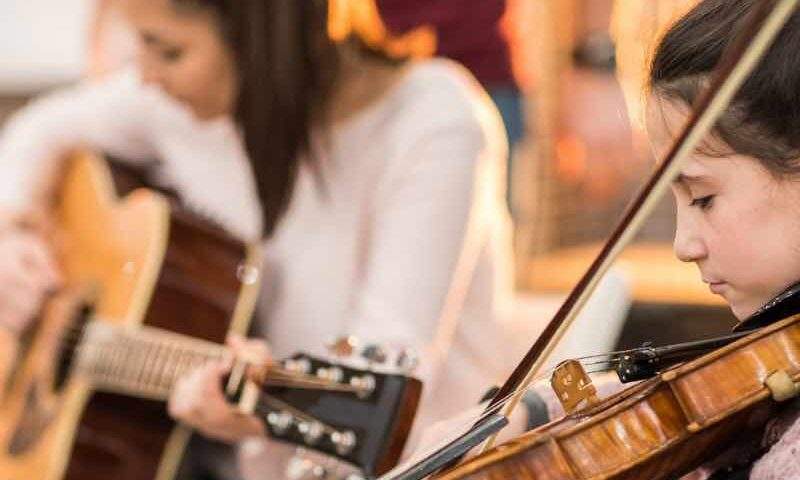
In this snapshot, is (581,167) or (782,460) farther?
(581,167)

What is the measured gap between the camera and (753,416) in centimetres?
70

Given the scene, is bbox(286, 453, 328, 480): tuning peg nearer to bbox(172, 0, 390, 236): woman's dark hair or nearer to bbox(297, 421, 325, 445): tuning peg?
bbox(297, 421, 325, 445): tuning peg

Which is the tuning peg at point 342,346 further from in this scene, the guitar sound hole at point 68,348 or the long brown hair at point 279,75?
the guitar sound hole at point 68,348

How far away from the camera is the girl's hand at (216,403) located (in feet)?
3.75

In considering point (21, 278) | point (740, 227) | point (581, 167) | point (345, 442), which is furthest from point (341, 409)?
point (581, 167)

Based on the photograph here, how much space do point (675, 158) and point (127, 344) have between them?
2.62 ft

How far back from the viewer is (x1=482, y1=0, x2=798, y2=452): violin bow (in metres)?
0.59

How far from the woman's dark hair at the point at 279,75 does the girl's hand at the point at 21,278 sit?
0.35m

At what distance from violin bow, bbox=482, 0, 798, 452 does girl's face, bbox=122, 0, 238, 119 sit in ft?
2.15

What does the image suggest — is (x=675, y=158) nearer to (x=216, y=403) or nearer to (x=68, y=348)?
(x=216, y=403)

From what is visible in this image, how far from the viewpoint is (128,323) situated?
132 centimetres

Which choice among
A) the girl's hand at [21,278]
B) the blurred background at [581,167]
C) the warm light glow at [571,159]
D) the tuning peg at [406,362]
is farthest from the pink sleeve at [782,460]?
the warm light glow at [571,159]

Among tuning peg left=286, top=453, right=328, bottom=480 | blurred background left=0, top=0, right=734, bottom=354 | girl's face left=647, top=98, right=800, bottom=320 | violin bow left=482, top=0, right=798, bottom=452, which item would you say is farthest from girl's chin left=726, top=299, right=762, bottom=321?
blurred background left=0, top=0, right=734, bottom=354

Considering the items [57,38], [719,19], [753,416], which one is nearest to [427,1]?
[719,19]
